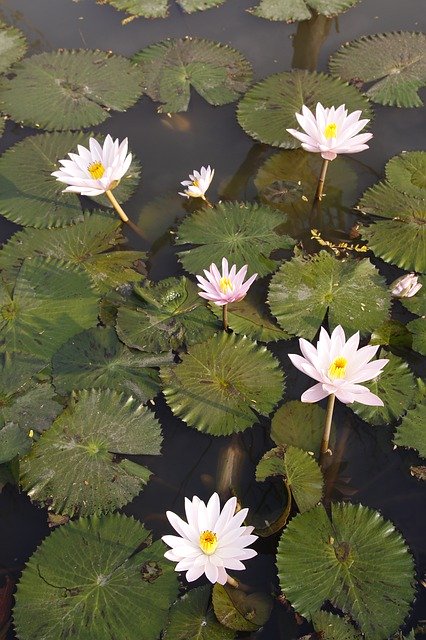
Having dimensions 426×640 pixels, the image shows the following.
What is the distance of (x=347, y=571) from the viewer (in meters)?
2.55

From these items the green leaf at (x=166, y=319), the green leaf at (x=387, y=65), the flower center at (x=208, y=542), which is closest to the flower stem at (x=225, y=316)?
the green leaf at (x=166, y=319)

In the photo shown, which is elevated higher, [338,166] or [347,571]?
[338,166]

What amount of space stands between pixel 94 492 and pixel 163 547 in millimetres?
418

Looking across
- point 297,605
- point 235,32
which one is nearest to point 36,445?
point 297,605

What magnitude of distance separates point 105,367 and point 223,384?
2.05ft

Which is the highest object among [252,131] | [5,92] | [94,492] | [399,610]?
[5,92]

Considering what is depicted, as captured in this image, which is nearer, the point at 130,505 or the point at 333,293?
the point at 130,505

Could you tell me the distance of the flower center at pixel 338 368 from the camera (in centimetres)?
249

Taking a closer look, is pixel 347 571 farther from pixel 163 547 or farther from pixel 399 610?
pixel 163 547

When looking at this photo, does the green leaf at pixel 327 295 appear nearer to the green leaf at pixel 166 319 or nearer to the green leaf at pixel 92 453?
the green leaf at pixel 166 319

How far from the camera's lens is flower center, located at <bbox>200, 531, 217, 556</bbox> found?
7.40 feet

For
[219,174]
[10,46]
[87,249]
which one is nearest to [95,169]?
[87,249]

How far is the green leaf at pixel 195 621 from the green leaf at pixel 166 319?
1221 mm

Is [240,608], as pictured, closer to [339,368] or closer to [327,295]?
[339,368]
